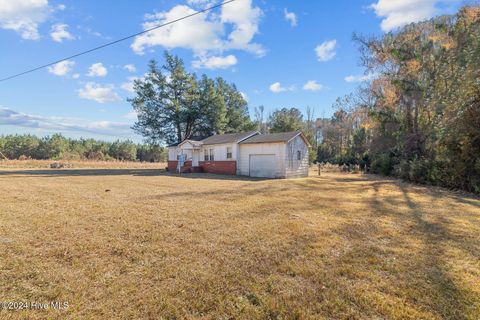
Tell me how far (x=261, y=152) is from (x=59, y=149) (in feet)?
174

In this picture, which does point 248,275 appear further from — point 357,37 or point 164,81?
point 164,81

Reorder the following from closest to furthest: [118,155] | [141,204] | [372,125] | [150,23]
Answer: [141,204] < [150,23] < [372,125] < [118,155]

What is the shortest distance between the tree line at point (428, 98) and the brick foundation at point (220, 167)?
12468mm

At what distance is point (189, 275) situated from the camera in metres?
3.41

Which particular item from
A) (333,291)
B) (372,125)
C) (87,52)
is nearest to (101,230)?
(333,291)

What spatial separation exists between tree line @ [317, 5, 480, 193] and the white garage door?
8977mm

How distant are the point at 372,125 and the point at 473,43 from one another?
10.6 meters

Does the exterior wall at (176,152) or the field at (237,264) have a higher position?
the exterior wall at (176,152)

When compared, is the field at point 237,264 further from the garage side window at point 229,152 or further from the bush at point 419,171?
the garage side window at point 229,152

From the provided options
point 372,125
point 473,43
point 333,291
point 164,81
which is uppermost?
point 164,81

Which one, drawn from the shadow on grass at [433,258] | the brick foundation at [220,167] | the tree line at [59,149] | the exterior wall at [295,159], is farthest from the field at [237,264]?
the tree line at [59,149]

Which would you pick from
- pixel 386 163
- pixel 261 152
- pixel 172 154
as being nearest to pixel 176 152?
pixel 172 154

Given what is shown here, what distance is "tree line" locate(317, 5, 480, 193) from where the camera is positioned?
42.0ft

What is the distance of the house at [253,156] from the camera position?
18.6m
